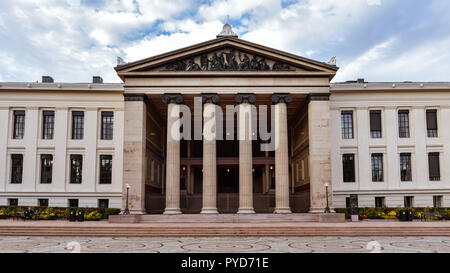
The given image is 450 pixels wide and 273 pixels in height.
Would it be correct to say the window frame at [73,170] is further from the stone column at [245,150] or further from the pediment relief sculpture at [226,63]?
the stone column at [245,150]

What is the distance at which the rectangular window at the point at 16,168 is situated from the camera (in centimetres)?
4644

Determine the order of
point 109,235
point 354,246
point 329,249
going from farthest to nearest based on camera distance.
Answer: point 109,235
point 354,246
point 329,249

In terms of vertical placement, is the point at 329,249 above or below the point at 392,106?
below

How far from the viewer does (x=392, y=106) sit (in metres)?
46.6

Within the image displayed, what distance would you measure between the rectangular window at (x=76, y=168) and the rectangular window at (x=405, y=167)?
34.6 meters

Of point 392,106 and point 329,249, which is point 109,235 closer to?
point 329,249

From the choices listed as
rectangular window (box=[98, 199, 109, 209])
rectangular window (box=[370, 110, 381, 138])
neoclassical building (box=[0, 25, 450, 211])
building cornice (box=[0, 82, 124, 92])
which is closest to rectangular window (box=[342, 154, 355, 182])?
neoclassical building (box=[0, 25, 450, 211])

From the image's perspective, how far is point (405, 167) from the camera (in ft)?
152

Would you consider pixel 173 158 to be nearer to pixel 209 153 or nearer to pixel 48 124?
pixel 209 153

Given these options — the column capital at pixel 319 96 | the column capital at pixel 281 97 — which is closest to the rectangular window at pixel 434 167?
the column capital at pixel 319 96

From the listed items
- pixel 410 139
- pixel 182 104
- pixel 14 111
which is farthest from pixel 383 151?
pixel 14 111

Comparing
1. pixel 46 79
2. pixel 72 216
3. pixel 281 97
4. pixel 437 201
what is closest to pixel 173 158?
pixel 72 216

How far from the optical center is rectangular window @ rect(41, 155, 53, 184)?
4647 centimetres

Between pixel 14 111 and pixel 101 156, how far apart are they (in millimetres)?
10786
